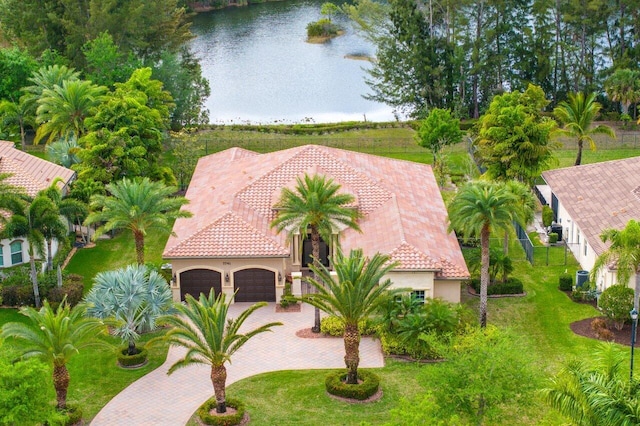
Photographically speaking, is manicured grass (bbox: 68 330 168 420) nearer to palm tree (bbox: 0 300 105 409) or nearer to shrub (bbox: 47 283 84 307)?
palm tree (bbox: 0 300 105 409)

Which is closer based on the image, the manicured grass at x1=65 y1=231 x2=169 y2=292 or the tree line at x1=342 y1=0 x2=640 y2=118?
the manicured grass at x1=65 y1=231 x2=169 y2=292

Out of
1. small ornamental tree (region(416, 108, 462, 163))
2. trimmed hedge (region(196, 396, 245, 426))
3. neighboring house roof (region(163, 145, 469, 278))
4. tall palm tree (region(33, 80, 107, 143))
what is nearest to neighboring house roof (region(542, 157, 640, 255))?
neighboring house roof (region(163, 145, 469, 278))

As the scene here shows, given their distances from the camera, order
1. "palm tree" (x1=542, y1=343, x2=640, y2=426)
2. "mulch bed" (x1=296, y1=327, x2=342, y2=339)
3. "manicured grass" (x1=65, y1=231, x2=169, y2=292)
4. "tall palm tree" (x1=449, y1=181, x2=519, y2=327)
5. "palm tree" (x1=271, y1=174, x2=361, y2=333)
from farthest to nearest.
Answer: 1. "manicured grass" (x1=65, y1=231, x2=169, y2=292)
2. "mulch bed" (x1=296, y1=327, x2=342, y2=339)
3. "palm tree" (x1=271, y1=174, x2=361, y2=333)
4. "tall palm tree" (x1=449, y1=181, x2=519, y2=327)
5. "palm tree" (x1=542, y1=343, x2=640, y2=426)

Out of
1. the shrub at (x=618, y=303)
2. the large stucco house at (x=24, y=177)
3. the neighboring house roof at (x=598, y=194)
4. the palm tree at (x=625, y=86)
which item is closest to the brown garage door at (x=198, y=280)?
the large stucco house at (x=24, y=177)

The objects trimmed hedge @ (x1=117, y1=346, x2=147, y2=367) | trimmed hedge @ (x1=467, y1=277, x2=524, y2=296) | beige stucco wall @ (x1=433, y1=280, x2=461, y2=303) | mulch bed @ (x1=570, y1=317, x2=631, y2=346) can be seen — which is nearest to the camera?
trimmed hedge @ (x1=117, y1=346, x2=147, y2=367)

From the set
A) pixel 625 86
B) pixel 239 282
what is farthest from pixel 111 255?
pixel 625 86

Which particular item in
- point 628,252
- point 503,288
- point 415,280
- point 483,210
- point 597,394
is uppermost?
point 483,210

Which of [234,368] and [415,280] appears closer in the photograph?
[234,368]

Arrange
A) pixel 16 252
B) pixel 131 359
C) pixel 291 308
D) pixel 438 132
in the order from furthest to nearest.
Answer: pixel 438 132 → pixel 16 252 → pixel 291 308 → pixel 131 359

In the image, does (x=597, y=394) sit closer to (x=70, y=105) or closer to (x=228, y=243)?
(x=228, y=243)
